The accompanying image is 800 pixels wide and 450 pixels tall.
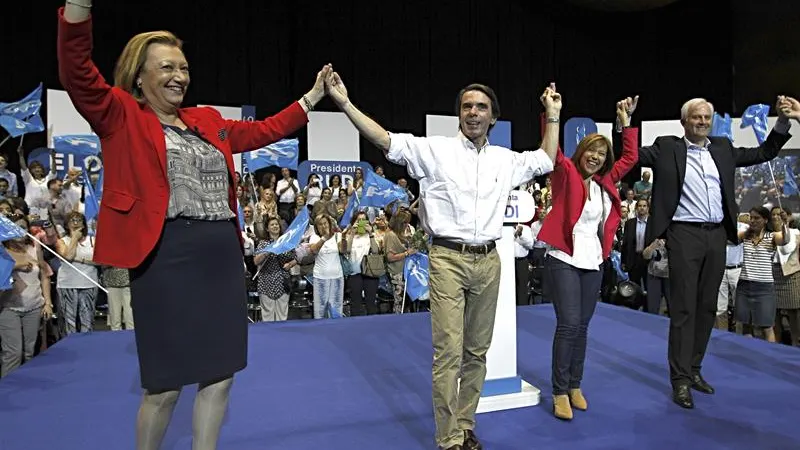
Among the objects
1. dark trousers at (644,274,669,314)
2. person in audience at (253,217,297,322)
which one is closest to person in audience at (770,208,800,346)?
dark trousers at (644,274,669,314)

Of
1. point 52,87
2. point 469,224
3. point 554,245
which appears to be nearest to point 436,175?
point 469,224

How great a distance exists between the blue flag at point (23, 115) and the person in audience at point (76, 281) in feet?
5.11

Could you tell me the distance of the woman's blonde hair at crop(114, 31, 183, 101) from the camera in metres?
1.63

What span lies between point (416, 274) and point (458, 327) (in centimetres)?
385

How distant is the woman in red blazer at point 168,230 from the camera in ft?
5.19

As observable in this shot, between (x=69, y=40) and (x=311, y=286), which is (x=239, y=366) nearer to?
(x=69, y=40)

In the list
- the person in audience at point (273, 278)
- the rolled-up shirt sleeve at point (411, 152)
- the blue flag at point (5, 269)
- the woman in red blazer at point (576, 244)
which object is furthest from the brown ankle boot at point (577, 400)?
the blue flag at point (5, 269)

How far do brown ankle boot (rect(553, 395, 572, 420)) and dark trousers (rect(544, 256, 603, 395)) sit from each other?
30 millimetres

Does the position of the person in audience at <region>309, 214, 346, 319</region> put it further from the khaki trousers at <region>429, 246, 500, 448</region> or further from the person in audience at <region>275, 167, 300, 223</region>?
the khaki trousers at <region>429, 246, 500, 448</region>

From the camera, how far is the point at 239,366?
1.78m

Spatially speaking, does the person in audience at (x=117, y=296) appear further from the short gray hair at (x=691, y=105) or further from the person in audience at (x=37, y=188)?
the short gray hair at (x=691, y=105)

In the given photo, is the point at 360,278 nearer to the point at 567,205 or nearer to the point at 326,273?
the point at 326,273

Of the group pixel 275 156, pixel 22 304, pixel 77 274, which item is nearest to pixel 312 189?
pixel 275 156

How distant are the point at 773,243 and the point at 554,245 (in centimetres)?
326
